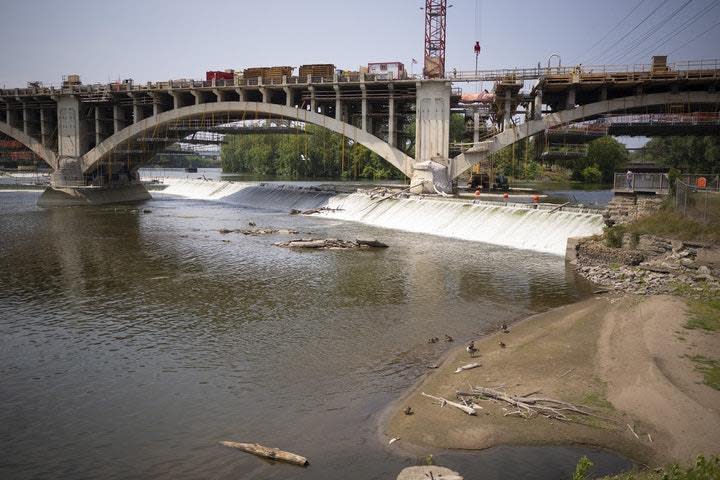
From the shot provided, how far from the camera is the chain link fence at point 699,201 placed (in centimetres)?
2537

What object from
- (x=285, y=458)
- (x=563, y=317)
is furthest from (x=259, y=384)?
(x=563, y=317)

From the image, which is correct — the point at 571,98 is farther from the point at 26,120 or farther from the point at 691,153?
the point at 26,120

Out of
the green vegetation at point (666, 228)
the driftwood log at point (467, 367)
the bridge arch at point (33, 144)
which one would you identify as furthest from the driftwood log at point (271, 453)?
the bridge arch at point (33, 144)

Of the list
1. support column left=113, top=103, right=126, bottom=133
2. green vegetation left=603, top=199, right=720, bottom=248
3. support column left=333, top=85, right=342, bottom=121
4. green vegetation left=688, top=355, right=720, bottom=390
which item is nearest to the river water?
green vegetation left=603, top=199, right=720, bottom=248

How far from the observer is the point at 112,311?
21609mm

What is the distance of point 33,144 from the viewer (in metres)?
74.2

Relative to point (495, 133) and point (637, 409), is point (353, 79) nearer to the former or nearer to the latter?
point (495, 133)

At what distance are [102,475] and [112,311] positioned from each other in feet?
39.4

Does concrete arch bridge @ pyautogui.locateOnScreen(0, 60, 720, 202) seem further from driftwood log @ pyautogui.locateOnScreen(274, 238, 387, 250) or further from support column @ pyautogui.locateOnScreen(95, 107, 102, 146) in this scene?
driftwood log @ pyautogui.locateOnScreen(274, 238, 387, 250)

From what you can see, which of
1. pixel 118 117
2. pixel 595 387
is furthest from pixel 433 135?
pixel 595 387

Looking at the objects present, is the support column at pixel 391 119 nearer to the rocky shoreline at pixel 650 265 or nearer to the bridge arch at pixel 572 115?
the bridge arch at pixel 572 115

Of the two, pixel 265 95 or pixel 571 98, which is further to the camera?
pixel 265 95

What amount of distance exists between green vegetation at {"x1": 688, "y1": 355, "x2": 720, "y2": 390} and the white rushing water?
58.7 feet

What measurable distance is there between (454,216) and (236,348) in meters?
27.1
